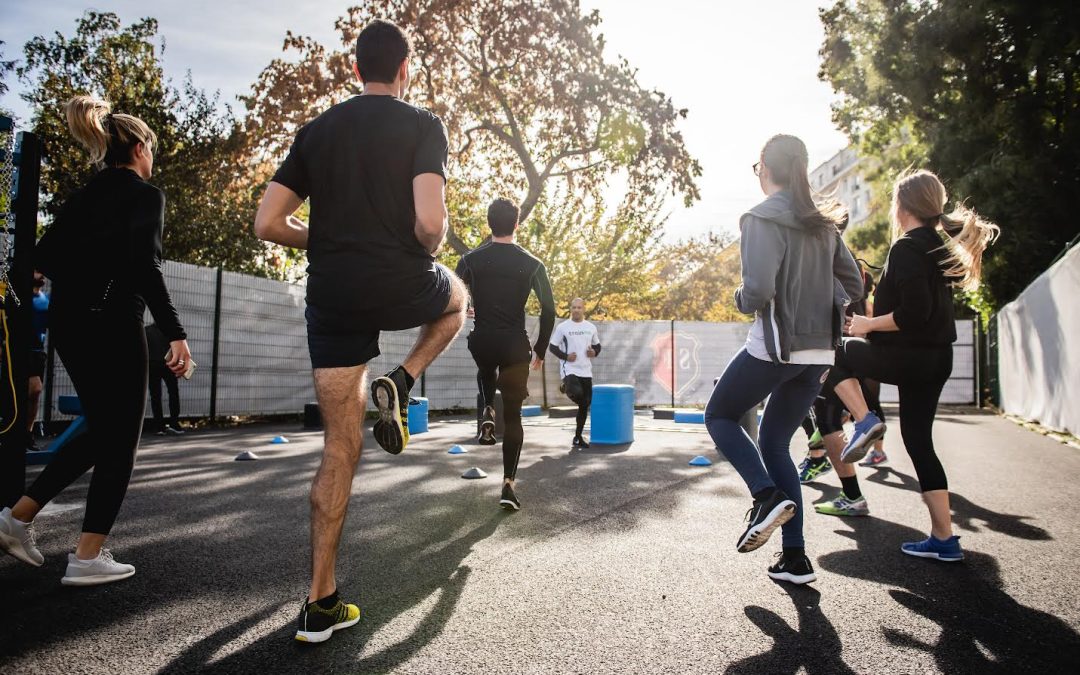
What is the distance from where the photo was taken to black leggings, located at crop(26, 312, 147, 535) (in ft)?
9.18

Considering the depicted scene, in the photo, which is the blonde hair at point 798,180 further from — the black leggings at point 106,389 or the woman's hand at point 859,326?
the black leggings at point 106,389

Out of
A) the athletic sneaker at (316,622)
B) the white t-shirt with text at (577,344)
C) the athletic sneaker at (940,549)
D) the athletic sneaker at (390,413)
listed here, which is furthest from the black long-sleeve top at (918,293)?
the white t-shirt with text at (577,344)

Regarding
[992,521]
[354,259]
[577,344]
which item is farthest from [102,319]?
[577,344]

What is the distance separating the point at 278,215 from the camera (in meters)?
2.45

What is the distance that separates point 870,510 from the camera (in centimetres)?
474

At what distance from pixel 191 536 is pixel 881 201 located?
25.8m

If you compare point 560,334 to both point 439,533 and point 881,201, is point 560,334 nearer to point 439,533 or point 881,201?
point 439,533

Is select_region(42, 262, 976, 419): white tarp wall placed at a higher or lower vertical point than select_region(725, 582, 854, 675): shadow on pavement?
higher

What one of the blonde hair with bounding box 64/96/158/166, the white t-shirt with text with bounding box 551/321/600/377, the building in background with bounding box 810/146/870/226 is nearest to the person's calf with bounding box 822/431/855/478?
the blonde hair with bounding box 64/96/158/166

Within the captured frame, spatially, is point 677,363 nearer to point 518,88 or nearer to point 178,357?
point 518,88

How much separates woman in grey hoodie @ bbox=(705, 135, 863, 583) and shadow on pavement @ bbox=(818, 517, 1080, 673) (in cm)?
46

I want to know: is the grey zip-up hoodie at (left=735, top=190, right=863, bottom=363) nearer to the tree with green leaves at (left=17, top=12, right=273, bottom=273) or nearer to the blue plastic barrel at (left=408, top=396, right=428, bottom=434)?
the blue plastic barrel at (left=408, top=396, right=428, bottom=434)

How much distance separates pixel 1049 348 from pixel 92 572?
40.6ft

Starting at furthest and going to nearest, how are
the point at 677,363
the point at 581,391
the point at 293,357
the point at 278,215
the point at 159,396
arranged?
1. the point at 677,363
2. the point at 293,357
3. the point at 159,396
4. the point at 581,391
5. the point at 278,215
